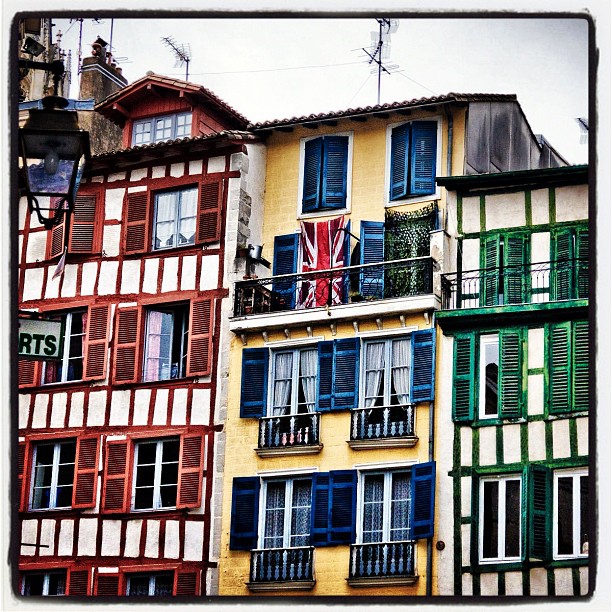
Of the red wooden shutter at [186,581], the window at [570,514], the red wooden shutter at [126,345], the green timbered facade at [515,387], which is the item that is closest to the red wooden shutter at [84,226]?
the red wooden shutter at [126,345]

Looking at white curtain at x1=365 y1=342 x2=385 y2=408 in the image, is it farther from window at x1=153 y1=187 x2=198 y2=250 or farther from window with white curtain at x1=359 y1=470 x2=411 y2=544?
window at x1=153 y1=187 x2=198 y2=250

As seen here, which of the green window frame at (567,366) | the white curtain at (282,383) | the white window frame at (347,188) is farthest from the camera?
the white window frame at (347,188)

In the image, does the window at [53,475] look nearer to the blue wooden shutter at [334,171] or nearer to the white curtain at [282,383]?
the white curtain at [282,383]

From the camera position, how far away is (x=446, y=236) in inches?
899

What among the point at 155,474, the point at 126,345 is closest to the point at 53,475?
the point at 155,474

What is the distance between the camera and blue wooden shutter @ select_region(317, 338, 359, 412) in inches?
884

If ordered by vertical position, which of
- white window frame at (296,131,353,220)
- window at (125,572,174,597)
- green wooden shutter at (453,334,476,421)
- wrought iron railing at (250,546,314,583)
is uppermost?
white window frame at (296,131,353,220)

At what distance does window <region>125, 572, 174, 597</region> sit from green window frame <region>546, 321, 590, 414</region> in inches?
184

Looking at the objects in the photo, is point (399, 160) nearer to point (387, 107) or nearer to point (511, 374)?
point (387, 107)

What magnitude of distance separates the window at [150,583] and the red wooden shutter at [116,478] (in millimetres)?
820

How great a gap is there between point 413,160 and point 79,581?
616cm

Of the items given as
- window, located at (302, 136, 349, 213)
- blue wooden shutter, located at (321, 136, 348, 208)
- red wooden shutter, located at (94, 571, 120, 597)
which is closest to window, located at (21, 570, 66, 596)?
red wooden shutter, located at (94, 571, 120, 597)

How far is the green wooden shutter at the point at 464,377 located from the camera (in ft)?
71.4

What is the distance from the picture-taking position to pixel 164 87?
2562 cm
